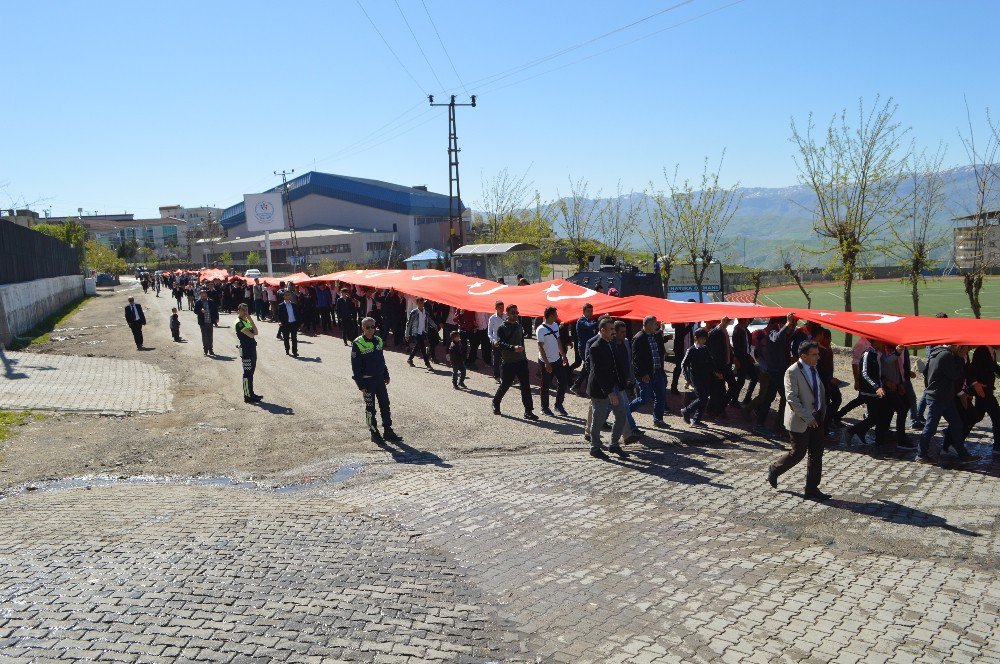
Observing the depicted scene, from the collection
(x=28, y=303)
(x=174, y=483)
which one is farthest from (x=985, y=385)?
(x=28, y=303)

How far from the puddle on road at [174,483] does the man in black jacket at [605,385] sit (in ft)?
10.2

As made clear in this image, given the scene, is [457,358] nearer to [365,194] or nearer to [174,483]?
[174,483]

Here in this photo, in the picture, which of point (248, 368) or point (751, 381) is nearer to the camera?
point (751, 381)

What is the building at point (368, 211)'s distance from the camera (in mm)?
93188

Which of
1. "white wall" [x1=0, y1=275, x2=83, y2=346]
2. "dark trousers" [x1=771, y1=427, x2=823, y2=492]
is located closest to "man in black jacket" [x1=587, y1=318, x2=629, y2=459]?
"dark trousers" [x1=771, y1=427, x2=823, y2=492]

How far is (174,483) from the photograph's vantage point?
9.23 metres

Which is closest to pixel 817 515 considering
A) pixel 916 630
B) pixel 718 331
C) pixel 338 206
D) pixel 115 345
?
pixel 916 630

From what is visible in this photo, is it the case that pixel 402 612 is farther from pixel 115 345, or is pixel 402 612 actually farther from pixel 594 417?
pixel 115 345

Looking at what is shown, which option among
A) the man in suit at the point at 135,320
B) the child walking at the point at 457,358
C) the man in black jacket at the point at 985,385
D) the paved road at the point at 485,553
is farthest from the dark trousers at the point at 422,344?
the man in black jacket at the point at 985,385

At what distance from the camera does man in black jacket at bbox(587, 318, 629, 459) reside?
9.41 meters

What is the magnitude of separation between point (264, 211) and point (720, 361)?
64639 mm

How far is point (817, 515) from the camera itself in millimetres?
7480

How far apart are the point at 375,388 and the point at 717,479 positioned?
477 cm

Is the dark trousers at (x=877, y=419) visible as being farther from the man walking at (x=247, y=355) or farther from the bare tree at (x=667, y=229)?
the bare tree at (x=667, y=229)
